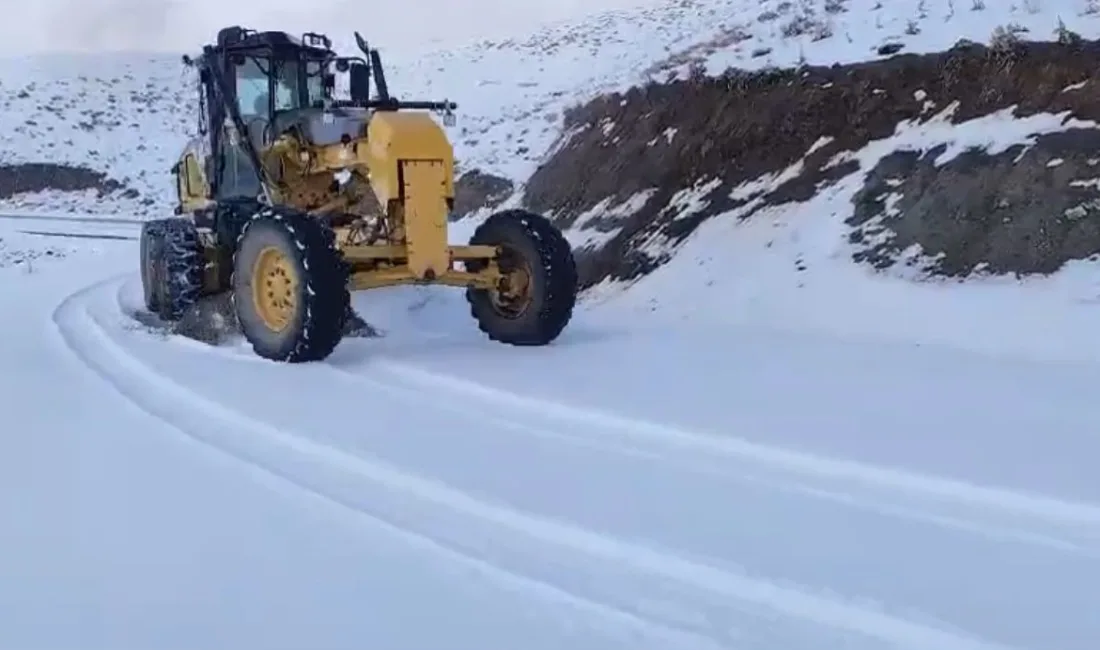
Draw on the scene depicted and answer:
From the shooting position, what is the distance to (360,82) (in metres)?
10.1

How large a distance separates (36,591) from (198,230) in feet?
25.4

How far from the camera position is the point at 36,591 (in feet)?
12.6

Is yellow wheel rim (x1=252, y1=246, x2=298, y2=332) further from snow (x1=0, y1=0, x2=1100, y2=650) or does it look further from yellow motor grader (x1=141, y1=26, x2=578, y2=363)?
snow (x1=0, y1=0, x2=1100, y2=650)

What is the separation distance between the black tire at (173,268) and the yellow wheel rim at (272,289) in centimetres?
211

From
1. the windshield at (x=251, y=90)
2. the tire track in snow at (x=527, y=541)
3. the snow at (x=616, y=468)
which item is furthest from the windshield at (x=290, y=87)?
the tire track in snow at (x=527, y=541)

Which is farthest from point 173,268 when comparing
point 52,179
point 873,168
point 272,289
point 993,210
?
point 52,179

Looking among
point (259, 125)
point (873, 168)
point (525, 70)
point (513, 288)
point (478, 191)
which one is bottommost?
point (513, 288)

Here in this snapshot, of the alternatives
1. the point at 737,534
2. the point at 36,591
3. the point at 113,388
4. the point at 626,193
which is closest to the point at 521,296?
the point at 113,388

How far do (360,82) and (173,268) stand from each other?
8.02ft

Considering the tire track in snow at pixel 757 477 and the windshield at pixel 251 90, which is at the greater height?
the windshield at pixel 251 90

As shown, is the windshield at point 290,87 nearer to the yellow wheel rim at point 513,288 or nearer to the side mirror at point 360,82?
the side mirror at point 360,82

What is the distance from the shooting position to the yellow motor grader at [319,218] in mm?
8445

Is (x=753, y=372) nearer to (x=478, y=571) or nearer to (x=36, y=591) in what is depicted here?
(x=478, y=571)

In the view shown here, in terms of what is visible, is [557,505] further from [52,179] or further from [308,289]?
[52,179]
